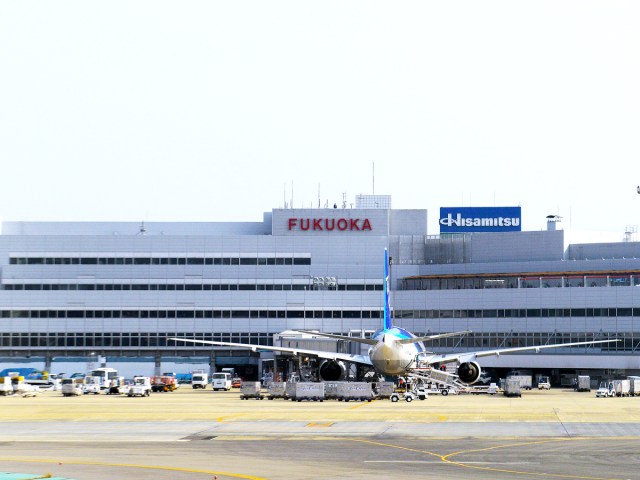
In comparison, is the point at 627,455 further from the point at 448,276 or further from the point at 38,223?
the point at 38,223

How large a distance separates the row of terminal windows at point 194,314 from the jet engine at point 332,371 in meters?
53.8

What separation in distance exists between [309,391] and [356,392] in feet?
12.6

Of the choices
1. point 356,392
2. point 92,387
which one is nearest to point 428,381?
point 356,392

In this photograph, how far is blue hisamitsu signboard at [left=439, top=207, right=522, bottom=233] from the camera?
171625 millimetres

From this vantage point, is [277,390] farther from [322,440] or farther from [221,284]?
[221,284]

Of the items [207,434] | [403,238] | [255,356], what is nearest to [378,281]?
[403,238]

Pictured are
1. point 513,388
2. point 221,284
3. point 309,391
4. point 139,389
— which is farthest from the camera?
point 221,284

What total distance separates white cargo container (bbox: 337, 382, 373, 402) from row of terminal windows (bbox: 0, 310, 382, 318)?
226 feet

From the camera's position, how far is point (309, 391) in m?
97.1

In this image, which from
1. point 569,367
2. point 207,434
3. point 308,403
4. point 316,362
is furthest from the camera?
point 569,367

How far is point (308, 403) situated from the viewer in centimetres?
9319

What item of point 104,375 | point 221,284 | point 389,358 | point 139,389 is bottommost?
point 104,375

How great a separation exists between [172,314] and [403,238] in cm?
3454

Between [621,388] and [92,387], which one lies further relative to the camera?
[92,387]
